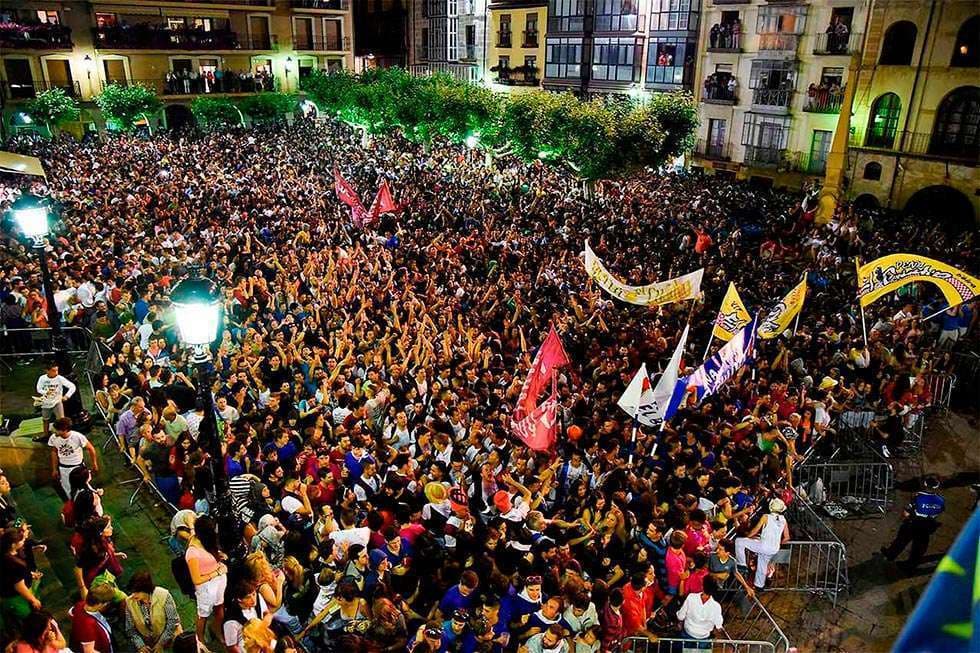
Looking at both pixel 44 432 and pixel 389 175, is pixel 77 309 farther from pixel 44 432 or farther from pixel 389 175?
pixel 389 175

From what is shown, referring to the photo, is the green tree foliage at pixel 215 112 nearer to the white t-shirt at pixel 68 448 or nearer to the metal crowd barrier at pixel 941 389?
the white t-shirt at pixel 68 448

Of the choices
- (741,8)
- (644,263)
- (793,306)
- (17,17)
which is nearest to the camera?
(793,306)

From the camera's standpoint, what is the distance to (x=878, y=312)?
14.6 metres

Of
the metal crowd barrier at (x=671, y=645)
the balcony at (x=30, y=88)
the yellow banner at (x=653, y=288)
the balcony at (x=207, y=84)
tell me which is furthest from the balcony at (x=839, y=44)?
the balcony at (x=30, y=88)

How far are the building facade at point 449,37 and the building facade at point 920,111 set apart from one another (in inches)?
1213

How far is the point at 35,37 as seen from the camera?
40094mm

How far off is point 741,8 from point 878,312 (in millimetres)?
27448

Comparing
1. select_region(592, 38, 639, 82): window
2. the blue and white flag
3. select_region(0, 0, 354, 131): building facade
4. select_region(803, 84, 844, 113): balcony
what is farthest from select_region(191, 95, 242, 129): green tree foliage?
the blue and white flag

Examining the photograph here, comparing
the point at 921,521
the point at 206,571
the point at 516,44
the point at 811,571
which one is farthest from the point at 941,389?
the point at 516,44

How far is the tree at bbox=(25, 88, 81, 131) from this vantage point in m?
36.3

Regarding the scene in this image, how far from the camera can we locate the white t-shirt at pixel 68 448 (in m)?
8.02

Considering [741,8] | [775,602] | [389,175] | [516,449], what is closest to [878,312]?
[775,602]

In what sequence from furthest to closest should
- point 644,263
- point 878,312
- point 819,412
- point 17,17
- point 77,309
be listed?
point 17,17
point 644,263
point 878,312
point 77,309
point 819,412

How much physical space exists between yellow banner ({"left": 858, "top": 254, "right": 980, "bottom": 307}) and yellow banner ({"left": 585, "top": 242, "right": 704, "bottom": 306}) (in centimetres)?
292
